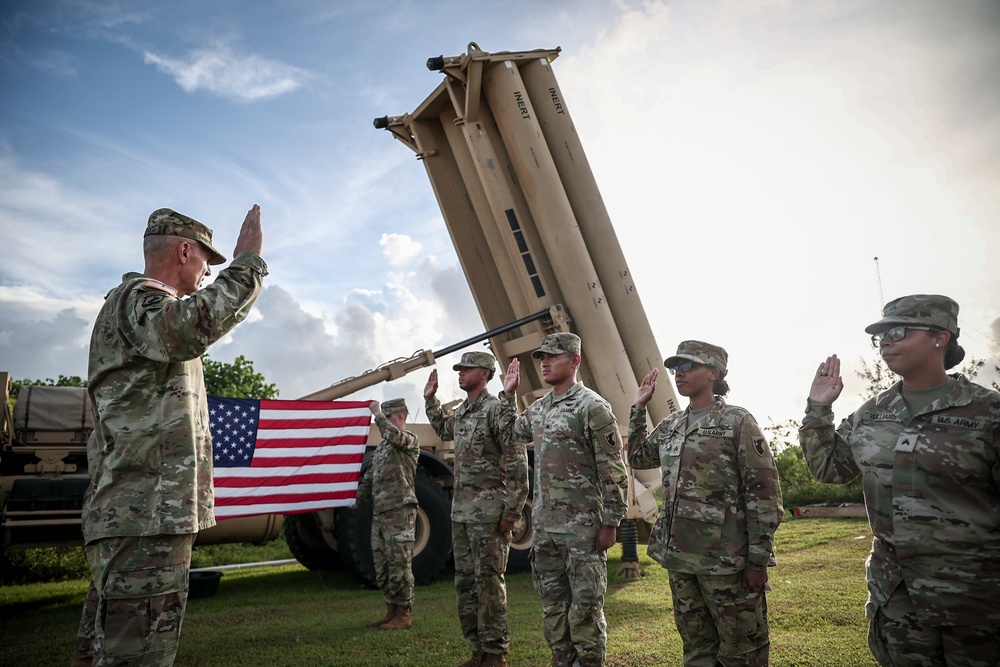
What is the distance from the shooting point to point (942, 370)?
2.56 metres

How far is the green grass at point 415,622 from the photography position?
430cm

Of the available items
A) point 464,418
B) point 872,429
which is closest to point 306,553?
point 464,418

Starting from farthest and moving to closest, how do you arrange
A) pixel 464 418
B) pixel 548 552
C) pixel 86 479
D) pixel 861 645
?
pixel 86 479
pixel 464 418
pixel 861 645
pixel 548 552

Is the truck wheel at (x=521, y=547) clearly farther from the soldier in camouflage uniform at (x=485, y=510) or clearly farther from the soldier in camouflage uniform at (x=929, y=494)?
the soldier in camouflage uniform at (x=929, y=494)

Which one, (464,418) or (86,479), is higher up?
(86,479)

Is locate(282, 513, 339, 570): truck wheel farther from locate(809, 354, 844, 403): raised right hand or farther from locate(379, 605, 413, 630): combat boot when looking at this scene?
locate(809, 354, 844, 403): raised right hand

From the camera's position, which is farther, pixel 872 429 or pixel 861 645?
pixel 861 645

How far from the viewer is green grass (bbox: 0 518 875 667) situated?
430cm

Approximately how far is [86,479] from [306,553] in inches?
106

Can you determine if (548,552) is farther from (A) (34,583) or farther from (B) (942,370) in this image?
(A) (34,583)

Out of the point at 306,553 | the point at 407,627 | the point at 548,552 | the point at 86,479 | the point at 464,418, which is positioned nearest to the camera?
the point at 548,552

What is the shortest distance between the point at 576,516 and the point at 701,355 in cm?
100

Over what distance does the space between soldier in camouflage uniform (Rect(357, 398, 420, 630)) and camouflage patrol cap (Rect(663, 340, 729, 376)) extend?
2.85 metres

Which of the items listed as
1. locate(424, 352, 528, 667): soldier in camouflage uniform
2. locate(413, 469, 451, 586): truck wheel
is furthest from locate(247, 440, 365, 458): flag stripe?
locate(424, 352, 528, 667): soldier in camouflage uniform
